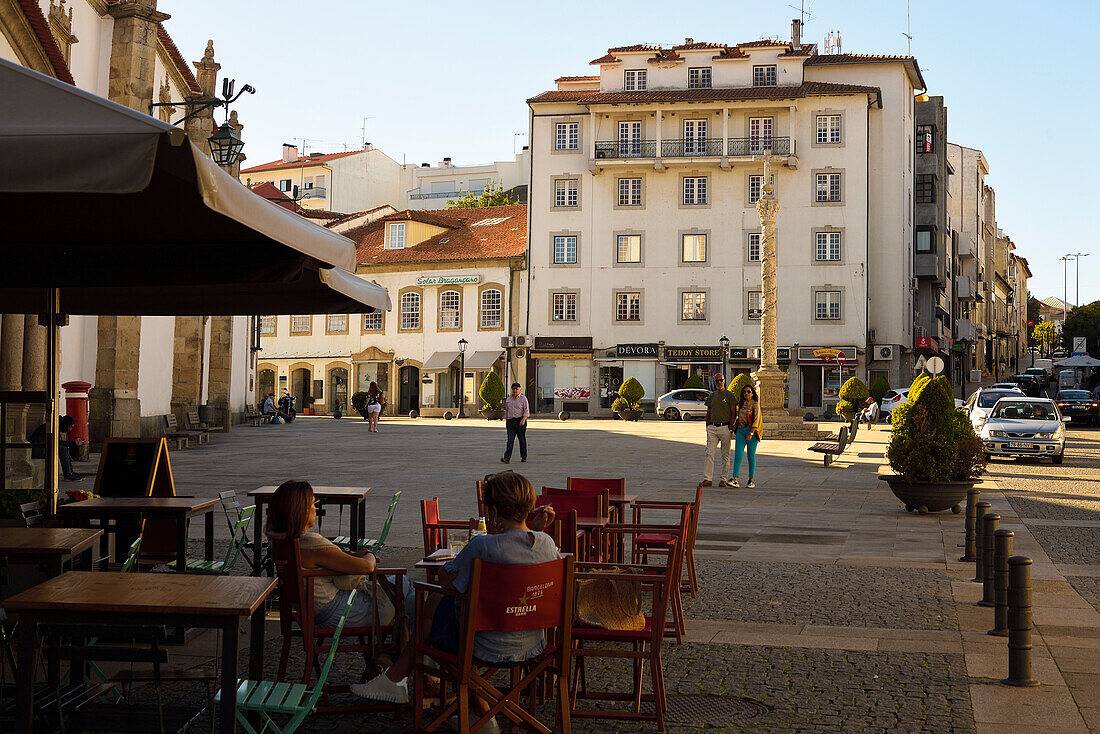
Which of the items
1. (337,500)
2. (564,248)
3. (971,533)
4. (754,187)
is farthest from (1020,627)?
(564,248)

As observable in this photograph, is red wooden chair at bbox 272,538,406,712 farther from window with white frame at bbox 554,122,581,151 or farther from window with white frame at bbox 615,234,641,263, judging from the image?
window with white frame at bbox 554,122,581,151

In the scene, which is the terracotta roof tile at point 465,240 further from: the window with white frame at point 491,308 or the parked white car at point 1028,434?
the parked white car at point 1028,434

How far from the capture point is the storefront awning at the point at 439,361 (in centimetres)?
6056

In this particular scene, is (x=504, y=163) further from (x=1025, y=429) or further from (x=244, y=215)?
(x=244, y=215)

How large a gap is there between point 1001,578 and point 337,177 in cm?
7967

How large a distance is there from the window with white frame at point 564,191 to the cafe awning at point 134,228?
5142cm

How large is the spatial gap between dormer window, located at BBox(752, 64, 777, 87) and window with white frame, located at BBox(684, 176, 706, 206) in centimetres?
565

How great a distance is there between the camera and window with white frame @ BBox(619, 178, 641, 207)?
59.0 metres

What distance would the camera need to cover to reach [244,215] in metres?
4.86

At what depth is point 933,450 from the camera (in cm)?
1435

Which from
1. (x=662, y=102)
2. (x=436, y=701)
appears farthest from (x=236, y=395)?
(x=436, y=701)

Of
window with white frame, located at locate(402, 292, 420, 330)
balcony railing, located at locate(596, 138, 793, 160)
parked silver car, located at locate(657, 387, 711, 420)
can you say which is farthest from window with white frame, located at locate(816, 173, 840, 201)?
window with white frame, located at locate(402, 292, 420, 330)

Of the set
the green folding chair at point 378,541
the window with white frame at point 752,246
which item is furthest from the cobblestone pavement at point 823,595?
the window with white frame at point 752,246

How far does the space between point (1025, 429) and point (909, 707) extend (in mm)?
21538
